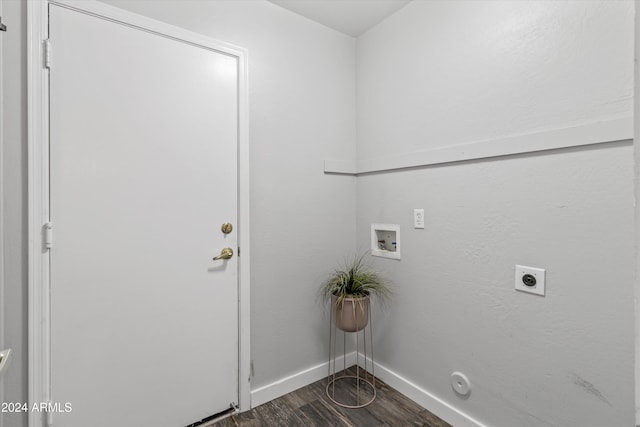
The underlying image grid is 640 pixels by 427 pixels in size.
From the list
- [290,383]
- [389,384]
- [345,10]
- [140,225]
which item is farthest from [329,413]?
[345,10]

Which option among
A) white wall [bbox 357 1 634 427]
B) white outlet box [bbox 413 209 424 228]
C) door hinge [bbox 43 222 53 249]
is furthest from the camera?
white outlet box [bbox 413 209 424 228]

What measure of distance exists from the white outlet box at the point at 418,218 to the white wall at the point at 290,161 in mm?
516

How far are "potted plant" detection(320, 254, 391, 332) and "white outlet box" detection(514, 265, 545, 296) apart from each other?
0.77 m

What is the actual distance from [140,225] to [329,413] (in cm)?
140

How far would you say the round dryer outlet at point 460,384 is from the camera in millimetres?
1504

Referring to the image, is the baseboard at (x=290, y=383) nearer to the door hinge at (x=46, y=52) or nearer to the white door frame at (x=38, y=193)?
the white door frame at (x=38, y=193)

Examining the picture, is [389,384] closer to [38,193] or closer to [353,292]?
[353,292]

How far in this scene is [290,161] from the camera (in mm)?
1850

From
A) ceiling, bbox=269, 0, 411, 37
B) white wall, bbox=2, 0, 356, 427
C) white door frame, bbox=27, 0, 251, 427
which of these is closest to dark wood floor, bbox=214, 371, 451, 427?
white wall, bbox=2, 0, 356, 427

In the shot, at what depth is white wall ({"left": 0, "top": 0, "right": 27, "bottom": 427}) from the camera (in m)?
1.13

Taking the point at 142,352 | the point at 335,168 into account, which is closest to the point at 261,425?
the point at 142,352

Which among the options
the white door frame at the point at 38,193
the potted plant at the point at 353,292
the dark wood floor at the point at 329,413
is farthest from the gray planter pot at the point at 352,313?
the white door frame at the point at 38,193

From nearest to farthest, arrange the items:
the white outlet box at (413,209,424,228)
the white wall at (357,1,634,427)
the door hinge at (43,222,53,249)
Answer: the white wall at (357,1,634,427) < the door hinge at (43,222,53,249) < the white outlet box at (413,209,424,228)

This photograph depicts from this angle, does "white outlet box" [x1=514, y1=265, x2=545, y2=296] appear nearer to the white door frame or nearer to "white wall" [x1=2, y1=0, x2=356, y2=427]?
"white wall" [x1=2, y1=0, x2=356, y2=427]
